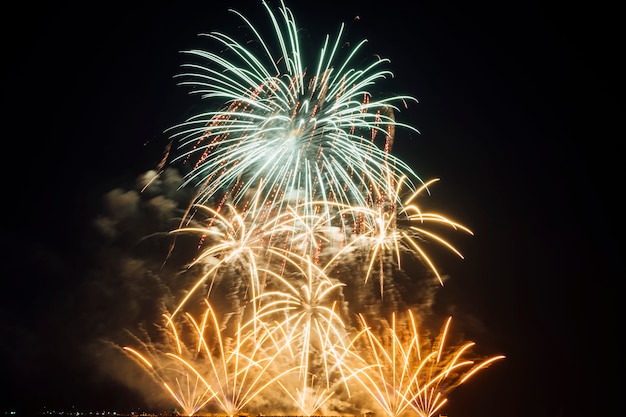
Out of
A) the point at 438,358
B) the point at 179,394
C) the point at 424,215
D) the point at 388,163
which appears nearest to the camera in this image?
the point at 388,163

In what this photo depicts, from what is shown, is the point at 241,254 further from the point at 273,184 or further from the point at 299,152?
the point at 299,152

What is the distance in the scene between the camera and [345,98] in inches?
729

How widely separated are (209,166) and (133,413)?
107 ft

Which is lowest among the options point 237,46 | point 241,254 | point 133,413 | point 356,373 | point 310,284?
point 133,413

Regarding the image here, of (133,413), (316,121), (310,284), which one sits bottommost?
(133,413)

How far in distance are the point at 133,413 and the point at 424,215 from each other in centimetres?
3439

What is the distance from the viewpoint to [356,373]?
74.5 feet

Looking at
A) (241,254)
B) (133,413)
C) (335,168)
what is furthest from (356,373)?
(133,413)

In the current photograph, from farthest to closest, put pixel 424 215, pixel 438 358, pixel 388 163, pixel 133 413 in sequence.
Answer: pixel 133 413 < pixel 438 358 < pixel 424 215 < pixel 388 163

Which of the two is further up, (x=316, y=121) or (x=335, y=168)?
(x=316, y=121)

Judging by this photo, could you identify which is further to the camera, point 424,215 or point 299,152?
point 424,215

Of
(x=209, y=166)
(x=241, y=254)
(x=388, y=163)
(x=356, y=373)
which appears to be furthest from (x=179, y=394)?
(x=388, y=163)

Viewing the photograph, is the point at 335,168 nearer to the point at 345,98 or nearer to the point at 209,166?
the point at 345,98

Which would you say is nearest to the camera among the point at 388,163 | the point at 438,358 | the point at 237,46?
the point at 237,46
